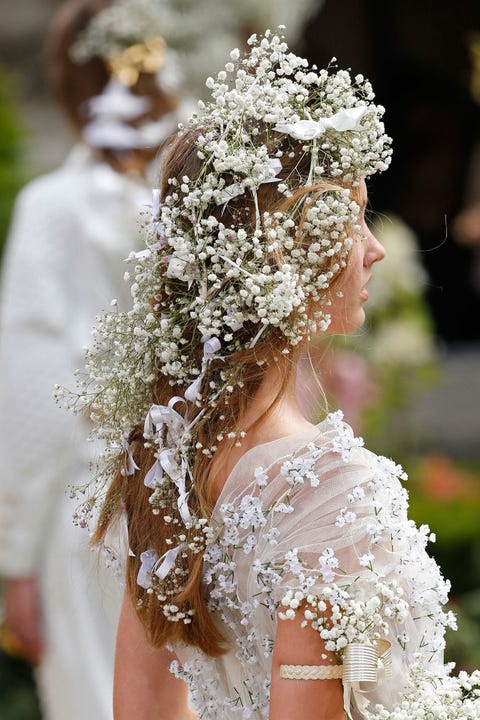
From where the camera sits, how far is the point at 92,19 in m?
4.09

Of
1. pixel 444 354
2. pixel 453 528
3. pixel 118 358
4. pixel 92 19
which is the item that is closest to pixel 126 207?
pixel 92 19

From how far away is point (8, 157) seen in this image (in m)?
6.80

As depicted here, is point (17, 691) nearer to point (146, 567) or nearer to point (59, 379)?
point (59, 379)

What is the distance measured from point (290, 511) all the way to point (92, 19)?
104 inches

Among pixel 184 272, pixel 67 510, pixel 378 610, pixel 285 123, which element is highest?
pixel 67 510

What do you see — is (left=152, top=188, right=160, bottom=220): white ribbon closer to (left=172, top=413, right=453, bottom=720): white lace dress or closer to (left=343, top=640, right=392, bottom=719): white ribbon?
(left=172, top=413, right=453, bottom=720): white lace dress

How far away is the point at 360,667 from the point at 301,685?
9 cm

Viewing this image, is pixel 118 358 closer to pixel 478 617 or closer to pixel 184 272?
pixel 184 272

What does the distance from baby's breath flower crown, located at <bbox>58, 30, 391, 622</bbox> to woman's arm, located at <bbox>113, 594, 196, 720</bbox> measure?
0.57ft

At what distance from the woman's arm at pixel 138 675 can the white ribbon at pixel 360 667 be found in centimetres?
40

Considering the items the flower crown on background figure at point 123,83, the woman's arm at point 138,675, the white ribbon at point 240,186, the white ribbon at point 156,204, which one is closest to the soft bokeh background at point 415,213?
the flower crown on background figure at point 123,83

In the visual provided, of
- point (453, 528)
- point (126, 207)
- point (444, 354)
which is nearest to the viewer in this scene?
point (126, 207)

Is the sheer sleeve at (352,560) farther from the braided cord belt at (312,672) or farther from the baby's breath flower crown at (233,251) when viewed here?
the baby's breath flower crown at (233,251)

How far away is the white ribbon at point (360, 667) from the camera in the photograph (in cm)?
177
